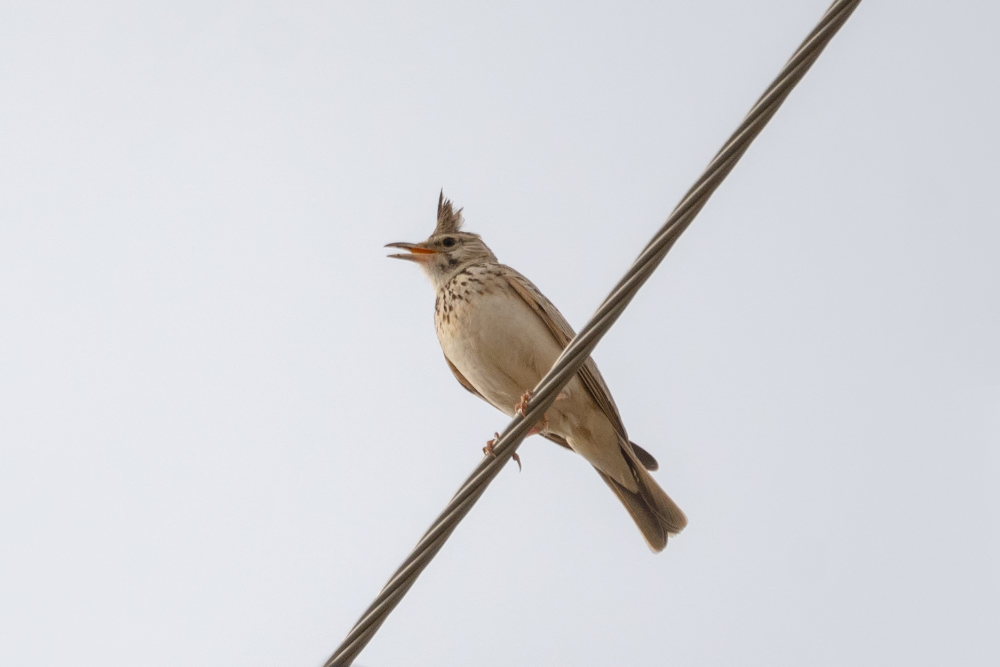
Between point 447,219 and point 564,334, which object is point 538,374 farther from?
point 447,219

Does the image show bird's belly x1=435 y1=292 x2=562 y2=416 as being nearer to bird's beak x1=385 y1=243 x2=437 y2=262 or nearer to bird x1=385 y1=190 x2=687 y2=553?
bird x1=385 y1=190 x2=687 y2=553

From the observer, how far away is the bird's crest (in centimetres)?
672

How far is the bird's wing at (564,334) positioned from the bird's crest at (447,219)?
3.45ft

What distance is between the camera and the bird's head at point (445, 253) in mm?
6047

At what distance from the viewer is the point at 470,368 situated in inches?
211

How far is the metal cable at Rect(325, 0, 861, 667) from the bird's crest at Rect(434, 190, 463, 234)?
12.4 feet

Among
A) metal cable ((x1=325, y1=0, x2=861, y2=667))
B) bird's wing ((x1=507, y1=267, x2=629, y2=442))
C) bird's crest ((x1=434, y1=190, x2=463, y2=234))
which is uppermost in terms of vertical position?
bird's crest ((x1=434, y1=190, x2=463, y2=234))

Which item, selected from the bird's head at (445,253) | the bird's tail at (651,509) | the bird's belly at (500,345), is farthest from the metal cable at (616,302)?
the bird's head at (445,253)

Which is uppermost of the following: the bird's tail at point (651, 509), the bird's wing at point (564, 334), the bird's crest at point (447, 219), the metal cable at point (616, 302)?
the bird's crest at point (447, 219)

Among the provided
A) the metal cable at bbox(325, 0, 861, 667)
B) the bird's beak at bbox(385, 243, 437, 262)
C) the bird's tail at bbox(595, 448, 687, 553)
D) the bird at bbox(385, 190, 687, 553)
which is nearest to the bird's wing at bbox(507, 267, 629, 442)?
the bird at bbox(385, 190, 687, 553)

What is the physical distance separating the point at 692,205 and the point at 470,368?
2.73m

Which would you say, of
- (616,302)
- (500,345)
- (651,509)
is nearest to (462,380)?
(500,345)

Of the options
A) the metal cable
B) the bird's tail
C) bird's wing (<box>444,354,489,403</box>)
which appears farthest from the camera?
bird's wing (<box>444,354,489,403</box>)

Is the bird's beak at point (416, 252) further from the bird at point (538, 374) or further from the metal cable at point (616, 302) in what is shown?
the metal cable at point (616, 302)
